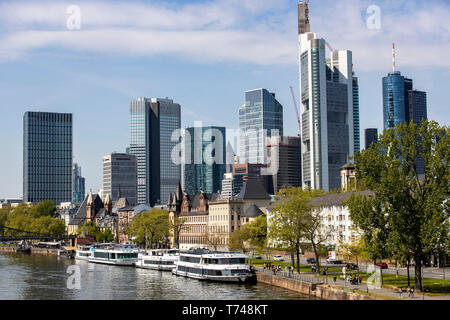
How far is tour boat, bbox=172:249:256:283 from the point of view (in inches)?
4400

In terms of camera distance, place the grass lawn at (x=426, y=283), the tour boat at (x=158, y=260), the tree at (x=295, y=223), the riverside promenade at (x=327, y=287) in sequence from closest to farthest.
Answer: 1. the riverside promenade at (x=327, y=287)
2. the grass lawn at (x=426, y=283)
3. the tree at (x=295, y=223)
4. the tour boat at (x=158, y=260)

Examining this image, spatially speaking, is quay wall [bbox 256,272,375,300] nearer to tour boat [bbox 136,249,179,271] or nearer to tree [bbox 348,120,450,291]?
tree [bbox 348,120,450,291]

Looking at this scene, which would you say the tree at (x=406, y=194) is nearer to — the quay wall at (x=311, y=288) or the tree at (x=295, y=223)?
the quay wall at (x=311, y=288)

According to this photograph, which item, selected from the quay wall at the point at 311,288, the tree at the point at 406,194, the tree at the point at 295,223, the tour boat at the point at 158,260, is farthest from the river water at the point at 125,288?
the tree at the point at 406,194

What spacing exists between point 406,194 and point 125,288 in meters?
48.8

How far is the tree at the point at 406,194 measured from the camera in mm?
77000

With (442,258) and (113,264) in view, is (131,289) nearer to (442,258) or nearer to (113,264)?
(442,258)

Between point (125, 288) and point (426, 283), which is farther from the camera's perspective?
point (125, 288)

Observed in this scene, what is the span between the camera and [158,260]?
497 ft

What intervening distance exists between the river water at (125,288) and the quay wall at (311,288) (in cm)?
117

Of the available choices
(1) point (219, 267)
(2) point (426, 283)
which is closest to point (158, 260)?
(1) point (219, 267)

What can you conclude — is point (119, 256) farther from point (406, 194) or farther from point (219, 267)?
point (406, 194)

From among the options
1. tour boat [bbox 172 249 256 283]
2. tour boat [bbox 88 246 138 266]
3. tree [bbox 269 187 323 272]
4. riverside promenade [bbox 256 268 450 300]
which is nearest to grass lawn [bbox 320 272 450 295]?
riverside promenade [bbox 256 268 450 300]
